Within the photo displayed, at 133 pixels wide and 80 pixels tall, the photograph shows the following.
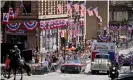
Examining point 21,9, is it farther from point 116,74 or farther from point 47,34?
point 116,74

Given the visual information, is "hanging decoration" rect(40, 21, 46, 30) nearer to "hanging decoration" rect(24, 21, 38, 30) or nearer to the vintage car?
"hanging decoration" rect(24, 21, 38, 30)

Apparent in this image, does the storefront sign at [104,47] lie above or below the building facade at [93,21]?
below

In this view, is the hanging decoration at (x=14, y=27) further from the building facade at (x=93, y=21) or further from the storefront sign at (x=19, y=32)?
the building facade at (x=93, y=21)

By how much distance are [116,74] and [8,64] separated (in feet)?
22.9

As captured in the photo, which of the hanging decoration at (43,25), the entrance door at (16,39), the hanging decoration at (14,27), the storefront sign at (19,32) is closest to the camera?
the hanging decoration at (14,27)

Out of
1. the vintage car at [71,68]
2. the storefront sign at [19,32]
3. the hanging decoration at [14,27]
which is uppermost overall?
the hanging decoration at [14,27]

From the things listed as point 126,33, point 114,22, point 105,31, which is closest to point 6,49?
point 105,31

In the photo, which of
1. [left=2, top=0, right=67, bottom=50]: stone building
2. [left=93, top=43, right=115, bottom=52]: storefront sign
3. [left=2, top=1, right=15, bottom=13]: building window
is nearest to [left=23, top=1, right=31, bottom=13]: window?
[left=2, top=0, right=67, bottom=50]: stone building

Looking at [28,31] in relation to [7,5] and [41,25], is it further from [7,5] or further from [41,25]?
[7,5]

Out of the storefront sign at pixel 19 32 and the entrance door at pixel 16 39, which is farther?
the entrance door at pixel 16 39

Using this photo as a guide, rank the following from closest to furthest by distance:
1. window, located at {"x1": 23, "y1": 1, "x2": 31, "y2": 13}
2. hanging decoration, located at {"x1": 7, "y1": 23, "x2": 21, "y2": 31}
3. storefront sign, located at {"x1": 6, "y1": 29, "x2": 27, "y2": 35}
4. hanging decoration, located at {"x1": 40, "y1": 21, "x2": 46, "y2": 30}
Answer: hanging decoration, located at {"x1": 7, "y1": 23, "x2": 21, "y2": 31} < hanging decoration, located at {"x1": 40, "y1": 21, "x2": 46, "y2": 30} < storefront sign, located at {"x1": 6, "y1": 29, "x2": 27, "y2": 35} < window, located at {"x1": 23, "y1": 1, "x2": 31, "y2": 13}

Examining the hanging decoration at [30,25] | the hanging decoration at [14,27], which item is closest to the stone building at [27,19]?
the hanging decoration at [14,27]

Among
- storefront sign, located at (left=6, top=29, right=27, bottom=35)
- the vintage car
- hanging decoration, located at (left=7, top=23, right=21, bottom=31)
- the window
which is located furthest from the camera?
the window

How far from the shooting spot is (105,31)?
8388 centimetres
